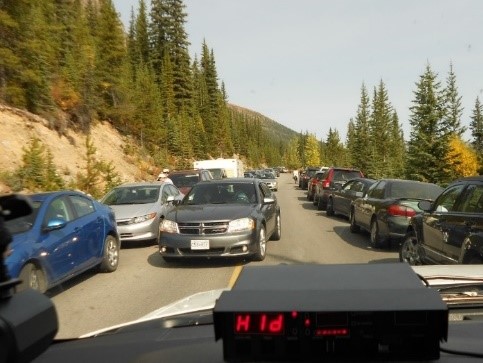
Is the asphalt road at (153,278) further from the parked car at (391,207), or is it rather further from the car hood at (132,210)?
the car hood at (132,210)

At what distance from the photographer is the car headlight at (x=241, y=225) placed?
9828mm

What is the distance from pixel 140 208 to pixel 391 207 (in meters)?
5.85

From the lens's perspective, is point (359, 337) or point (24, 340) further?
point (359, 337)

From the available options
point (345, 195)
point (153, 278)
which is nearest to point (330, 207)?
point (345, 195)

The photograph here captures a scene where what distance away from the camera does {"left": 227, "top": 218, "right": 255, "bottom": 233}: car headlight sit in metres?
9.83

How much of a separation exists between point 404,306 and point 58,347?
6.04 feet

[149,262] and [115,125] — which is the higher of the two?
[115,125]

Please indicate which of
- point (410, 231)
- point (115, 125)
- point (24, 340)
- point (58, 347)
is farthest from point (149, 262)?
point (115, 125)

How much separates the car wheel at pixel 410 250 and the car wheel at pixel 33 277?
5910 millimetres

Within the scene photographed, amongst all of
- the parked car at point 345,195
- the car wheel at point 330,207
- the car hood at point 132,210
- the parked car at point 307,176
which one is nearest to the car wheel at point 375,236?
the parked car at point 345,195

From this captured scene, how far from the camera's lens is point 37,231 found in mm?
7215

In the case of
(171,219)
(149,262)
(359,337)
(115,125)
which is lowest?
(149,262)

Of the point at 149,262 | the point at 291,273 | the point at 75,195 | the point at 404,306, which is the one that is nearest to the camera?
the point at 404,306

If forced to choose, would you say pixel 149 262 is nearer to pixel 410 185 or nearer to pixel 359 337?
pixel 410 185
